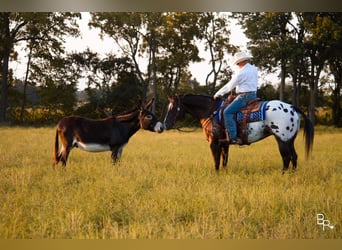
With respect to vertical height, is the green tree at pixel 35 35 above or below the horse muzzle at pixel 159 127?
above

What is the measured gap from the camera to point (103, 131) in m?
4.05

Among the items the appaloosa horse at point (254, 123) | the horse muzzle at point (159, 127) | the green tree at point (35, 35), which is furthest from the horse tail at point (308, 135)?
the green tree at point (35, 35)

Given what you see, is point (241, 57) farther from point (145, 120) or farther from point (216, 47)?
point (145, 120)

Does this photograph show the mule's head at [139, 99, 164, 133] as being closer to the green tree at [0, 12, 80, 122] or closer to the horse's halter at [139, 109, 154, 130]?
the horse's halter at [139, 109, 154, 130]

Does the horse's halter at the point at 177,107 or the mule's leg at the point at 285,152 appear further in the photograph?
the horse's halter at the point at 177,107

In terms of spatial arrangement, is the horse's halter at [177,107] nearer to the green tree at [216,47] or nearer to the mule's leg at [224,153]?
the green tree at [216,47]

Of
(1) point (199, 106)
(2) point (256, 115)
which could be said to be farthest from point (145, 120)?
(2) point (256, 115)

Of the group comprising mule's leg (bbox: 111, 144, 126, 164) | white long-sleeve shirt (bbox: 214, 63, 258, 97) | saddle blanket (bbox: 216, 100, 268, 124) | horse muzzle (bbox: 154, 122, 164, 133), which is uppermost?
white long-sleeve shirt (bbox: 214, 63, 258, 97)

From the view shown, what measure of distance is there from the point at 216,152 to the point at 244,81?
0.76 metres

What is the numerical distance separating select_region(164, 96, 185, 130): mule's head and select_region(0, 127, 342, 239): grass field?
159 millimetres

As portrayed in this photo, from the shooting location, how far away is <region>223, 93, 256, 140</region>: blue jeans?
387 cm

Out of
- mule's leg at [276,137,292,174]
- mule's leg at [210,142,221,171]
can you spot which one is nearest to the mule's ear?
mule's leg at [210,142,221,171]

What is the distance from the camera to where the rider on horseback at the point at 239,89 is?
12.7ft
